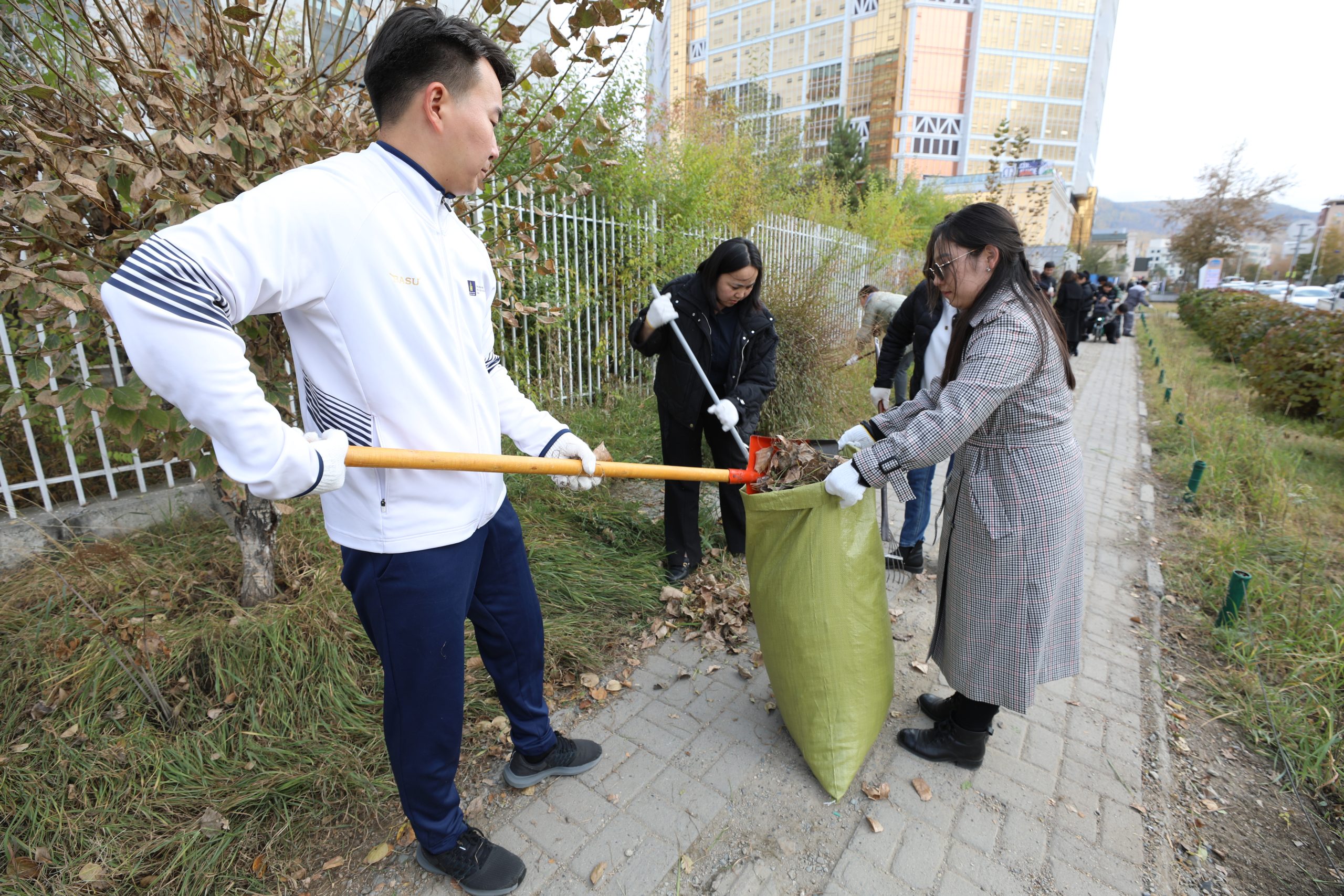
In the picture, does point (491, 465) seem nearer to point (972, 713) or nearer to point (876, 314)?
point (972, 713)

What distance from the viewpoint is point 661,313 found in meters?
3.28

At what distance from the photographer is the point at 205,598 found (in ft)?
9.19

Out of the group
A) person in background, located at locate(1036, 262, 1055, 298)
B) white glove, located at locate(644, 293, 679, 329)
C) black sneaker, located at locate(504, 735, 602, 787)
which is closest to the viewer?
black sneaker, located at locate(504, 735, 602, 787)

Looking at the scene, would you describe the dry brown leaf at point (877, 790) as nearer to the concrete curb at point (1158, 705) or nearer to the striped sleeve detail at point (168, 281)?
the concrete curb at point (1158, 705)

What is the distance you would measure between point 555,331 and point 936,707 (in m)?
4.15

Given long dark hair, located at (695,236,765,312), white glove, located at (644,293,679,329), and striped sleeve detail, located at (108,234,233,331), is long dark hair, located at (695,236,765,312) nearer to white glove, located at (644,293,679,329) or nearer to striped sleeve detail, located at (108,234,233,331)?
white glove, located at (644,293,679,329)

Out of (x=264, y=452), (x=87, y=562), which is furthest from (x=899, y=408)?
(x=87, y=562)

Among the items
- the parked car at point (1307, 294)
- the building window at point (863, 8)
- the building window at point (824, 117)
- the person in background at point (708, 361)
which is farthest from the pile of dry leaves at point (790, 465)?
the building window at point (863, 8)

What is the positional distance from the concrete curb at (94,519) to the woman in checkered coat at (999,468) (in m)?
3.21

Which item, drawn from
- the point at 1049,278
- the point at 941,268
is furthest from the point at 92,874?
the point at 1049,278

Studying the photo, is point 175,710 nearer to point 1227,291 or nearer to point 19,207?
point 19,207

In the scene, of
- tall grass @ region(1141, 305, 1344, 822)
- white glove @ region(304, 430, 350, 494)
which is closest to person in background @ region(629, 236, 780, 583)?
white glove @ region(304, 430, 350, 494)

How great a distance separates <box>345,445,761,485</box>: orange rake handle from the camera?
1.31 metres

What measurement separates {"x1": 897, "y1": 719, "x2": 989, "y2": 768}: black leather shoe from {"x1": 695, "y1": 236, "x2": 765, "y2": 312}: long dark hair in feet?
6.97
